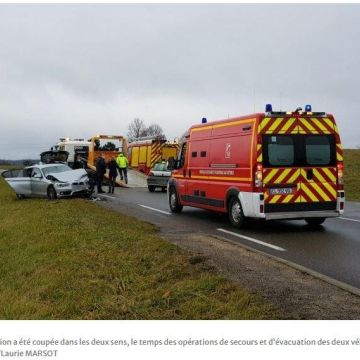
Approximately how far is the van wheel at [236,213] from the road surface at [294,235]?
0.52 feet

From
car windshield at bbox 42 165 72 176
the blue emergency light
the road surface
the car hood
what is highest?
the blue emergency light

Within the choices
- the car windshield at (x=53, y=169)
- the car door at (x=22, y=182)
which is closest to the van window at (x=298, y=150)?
the car windshield at (x=53, y=169)

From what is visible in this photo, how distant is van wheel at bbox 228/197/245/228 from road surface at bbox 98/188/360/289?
159 millimetres

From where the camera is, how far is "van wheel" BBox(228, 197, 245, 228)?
1130 centimetres

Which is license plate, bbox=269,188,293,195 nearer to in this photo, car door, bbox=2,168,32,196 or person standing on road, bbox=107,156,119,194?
car door, bbox=2,168,32,196

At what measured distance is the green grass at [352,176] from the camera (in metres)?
22.9

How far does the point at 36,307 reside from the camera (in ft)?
18.0

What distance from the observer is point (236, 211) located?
11508 millimetres

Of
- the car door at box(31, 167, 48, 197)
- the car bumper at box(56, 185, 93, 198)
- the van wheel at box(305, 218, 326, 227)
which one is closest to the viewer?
the van wheel at box(305, 218, 326, 227)

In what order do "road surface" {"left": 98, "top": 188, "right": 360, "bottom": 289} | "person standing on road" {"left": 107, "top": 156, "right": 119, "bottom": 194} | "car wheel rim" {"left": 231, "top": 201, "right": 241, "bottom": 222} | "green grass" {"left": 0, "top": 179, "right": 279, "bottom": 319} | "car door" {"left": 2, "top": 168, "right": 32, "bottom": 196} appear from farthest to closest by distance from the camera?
"person standing on road" {"left": 107, "top": 156, "right": 119, "bottom": 194}
"car door" {"left": 2, "top": 168, "right": 32, "bottom": 196}
"car wheel rim" {"left": 231, "top": 201, "right": 241, "bottom": 222}
"road surface" {"left": 98, "top": 188, "right": 360, "bottom": 289}
"green grass" {"left": 0, "top": 179, "right": 279, "bottom": 319}

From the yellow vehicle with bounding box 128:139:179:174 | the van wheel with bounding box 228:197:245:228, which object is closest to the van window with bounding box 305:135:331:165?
the van wheel with bounding box 228:197:245:228

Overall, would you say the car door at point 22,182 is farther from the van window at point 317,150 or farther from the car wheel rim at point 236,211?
the van window at point 317,150

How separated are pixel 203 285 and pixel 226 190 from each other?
626cm
